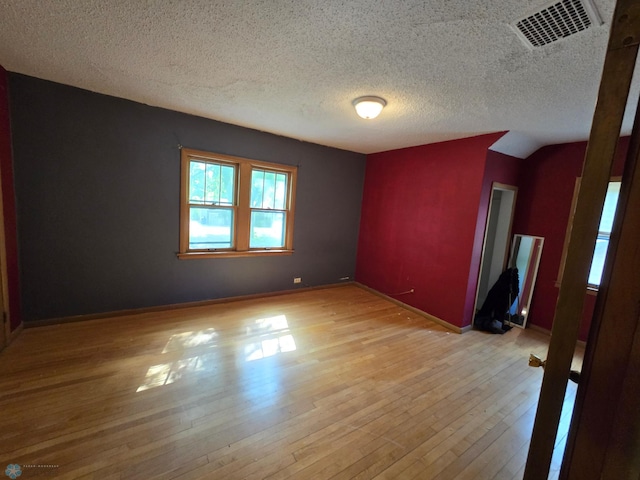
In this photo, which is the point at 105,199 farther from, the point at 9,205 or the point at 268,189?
the point at 268,189

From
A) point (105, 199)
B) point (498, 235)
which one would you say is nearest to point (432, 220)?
point (498, 235)

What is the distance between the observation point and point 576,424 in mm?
700

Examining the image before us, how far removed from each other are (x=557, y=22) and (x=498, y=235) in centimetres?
324

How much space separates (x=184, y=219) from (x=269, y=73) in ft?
7.30

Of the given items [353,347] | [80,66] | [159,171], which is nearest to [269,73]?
[80,66]

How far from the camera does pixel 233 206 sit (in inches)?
153

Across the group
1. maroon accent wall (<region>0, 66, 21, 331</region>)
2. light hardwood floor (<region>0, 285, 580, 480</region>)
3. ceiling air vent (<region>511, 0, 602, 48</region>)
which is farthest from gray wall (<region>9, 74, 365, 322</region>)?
ceiling air vent (<region>511, 0, 602, 48</region>)

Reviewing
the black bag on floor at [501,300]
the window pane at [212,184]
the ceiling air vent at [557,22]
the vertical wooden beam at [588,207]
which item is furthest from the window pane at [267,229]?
the vertical wooden beam at [588,207]

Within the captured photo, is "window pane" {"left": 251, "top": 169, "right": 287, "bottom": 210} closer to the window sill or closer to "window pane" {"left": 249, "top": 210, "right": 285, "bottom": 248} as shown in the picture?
"window pane" {"left": 249, "top": 210, "right": 285, "bottom": 248}

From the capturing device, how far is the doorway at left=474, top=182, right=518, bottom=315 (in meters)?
3.89

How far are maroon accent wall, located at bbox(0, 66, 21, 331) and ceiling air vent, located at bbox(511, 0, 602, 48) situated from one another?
408 centimetres

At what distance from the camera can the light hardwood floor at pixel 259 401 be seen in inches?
62.6

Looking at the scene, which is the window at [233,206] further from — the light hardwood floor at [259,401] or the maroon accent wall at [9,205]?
the maroon accent wall at [9,205]

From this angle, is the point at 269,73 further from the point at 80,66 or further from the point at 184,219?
the point at 184,219
